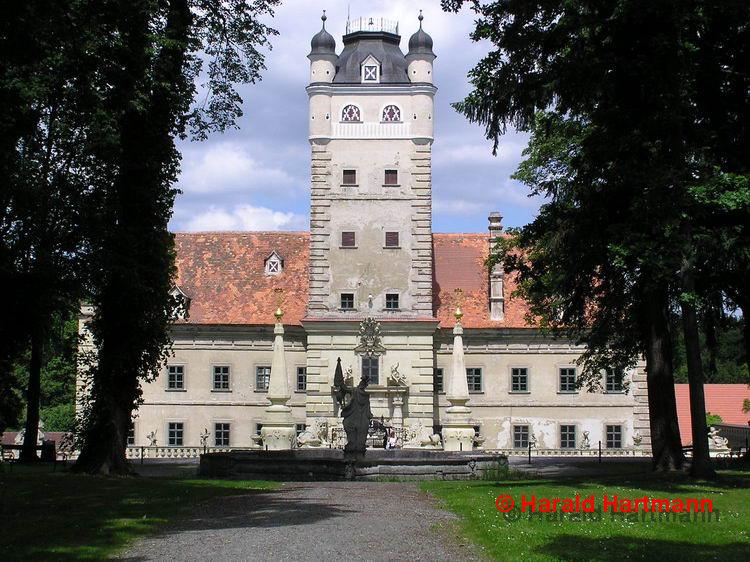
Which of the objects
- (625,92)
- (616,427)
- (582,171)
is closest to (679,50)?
(625,92)

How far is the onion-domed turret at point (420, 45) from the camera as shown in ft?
165

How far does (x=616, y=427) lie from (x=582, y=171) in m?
30.0

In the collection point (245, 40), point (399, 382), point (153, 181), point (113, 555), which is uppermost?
point (245, 40)

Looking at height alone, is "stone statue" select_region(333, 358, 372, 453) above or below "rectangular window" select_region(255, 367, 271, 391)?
below

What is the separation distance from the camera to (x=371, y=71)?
1976 inches

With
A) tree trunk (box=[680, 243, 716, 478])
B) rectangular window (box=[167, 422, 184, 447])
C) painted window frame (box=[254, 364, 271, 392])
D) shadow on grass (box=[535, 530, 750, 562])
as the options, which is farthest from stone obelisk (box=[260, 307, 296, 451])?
shadow on grass (box=[535, 530, 750, 562])

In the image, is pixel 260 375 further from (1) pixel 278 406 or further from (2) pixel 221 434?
(1) pixel 278 406

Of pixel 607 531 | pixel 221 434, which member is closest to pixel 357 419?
pixel 607 531

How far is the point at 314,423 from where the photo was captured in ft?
157

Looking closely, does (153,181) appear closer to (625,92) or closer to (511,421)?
(625,92)

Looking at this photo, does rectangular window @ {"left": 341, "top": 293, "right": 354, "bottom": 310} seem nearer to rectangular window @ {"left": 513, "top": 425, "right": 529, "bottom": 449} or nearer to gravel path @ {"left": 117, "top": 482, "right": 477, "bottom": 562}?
rectangular window @ {"left": 513, "top": 425, "right": 529, "bottom": 449}

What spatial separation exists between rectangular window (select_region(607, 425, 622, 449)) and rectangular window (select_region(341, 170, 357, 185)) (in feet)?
55.4

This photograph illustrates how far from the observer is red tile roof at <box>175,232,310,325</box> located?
51.5 m

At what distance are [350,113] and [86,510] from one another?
35.4 m
